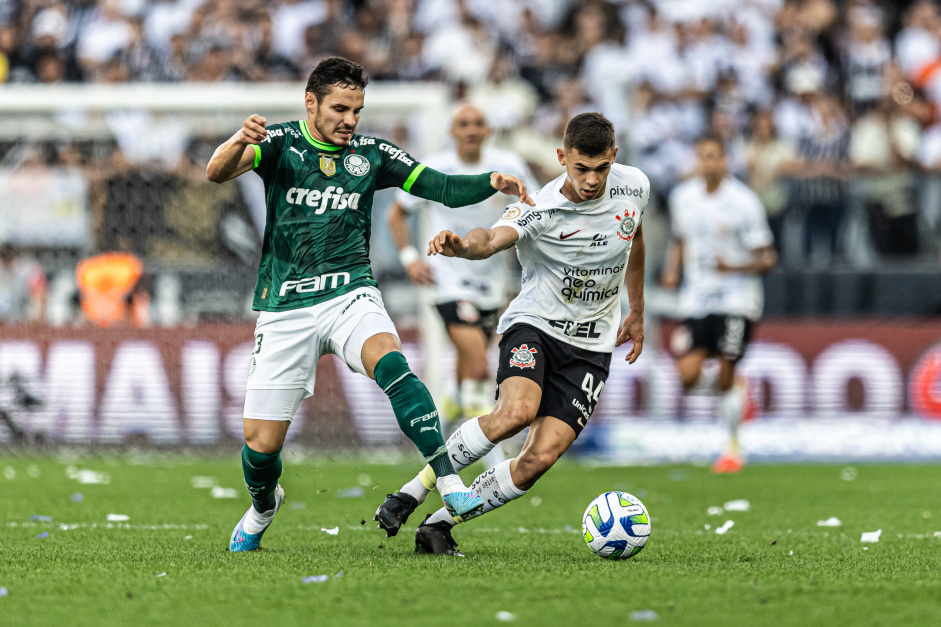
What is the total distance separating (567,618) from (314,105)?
2960 millimetres

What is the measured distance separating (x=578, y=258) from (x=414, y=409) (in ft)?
4.18

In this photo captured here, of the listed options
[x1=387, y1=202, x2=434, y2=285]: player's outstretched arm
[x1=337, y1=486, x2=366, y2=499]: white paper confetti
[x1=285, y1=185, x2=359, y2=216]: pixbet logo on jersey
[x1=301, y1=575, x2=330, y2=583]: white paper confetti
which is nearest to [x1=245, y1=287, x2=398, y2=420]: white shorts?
[x1=285, y1=185, x2=359, y2=216]: pixbet logo on jersey

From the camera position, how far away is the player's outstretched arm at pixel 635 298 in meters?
6.80

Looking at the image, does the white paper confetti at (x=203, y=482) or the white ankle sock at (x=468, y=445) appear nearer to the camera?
the white ankle sock at (x=468, y=445)

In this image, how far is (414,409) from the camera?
5.86 m

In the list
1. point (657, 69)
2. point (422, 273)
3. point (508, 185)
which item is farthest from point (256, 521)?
point (657, 69)

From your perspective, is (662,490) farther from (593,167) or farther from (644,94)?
(644,94)

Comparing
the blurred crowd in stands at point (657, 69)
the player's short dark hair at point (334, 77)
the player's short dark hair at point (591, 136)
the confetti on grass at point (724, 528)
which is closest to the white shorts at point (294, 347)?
the player's short dark hair at point (334, 77)

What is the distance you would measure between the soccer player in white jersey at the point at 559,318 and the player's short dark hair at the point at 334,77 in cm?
98

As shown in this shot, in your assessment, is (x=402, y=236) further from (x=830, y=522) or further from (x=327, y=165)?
(x=830, y=522)

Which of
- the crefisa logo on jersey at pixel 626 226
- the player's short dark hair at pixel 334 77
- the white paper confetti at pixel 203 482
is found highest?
the player's short dark hair at pixel 334 77

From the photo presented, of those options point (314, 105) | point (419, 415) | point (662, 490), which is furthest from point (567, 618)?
point (662, 490)

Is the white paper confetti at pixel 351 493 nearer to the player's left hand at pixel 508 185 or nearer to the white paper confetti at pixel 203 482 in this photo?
the white paper confetti at pixel 203 482

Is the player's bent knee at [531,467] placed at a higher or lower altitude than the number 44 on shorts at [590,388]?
lower
